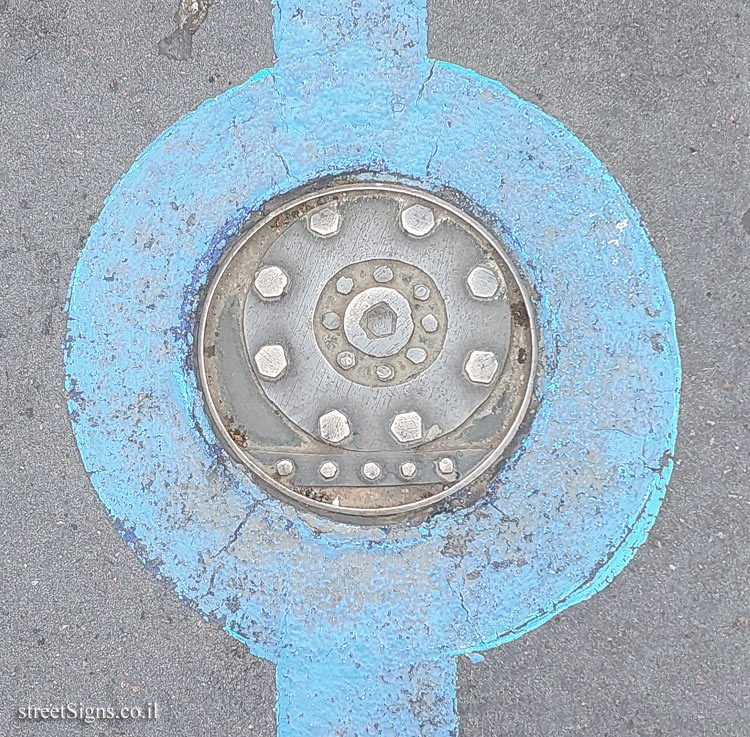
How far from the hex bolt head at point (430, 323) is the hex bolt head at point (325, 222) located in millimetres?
428

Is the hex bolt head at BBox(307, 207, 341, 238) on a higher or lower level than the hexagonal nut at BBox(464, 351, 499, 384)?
higher

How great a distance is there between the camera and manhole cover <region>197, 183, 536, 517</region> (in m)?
1.95

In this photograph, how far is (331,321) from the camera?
1.96m

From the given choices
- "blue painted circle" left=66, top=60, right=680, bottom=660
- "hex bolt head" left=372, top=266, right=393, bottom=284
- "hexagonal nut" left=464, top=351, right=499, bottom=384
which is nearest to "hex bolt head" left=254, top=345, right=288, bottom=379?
"blue painted circle" left=66, top=60, right=680, bottom=660

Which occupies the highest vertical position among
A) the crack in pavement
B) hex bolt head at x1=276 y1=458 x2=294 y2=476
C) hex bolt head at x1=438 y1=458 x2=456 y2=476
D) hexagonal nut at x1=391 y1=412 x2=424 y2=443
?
the crack in pavement

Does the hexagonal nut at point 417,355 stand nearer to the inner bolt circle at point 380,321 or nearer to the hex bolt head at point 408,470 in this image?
the inner bolt circle at point 380,321

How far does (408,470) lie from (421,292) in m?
0.60

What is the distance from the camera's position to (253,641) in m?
1.91

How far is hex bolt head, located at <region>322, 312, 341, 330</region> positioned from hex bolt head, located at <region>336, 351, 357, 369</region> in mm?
93

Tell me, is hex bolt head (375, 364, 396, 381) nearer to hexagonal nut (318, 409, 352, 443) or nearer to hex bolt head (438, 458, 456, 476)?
hexagonal nut (318, 409, 352, 443)

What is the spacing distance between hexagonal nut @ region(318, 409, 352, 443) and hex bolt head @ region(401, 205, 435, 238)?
0.66m

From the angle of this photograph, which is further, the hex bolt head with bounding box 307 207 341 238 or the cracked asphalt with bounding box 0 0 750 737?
the hex bolt head with bounding box 307 207 341 238

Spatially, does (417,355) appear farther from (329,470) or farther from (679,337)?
(679,337)

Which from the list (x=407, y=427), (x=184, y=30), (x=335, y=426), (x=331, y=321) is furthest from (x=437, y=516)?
(x=184, y=30)
